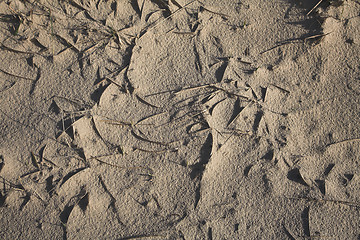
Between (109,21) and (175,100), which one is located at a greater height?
(109,21)

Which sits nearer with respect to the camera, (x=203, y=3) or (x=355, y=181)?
Answer: (x=355, y=181)

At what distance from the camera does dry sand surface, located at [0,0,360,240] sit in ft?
5.16

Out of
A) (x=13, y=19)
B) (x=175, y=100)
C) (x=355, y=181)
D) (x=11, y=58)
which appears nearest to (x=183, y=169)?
(x=175, y=100)

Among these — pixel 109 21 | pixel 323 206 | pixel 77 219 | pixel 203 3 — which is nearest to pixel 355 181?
pixel 323 206

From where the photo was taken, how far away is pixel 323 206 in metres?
1.56

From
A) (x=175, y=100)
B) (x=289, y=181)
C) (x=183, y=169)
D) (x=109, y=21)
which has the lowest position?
(x=289, y=181)

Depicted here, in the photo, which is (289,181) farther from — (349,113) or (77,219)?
(77,219)

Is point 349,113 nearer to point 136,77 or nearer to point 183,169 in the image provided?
point 183,169

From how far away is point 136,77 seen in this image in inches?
65.8

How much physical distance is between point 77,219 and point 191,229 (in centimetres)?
57

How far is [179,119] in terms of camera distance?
5.39 ft

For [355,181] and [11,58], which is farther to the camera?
[11,58]

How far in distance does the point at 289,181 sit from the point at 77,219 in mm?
1069

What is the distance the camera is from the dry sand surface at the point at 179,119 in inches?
61.9
